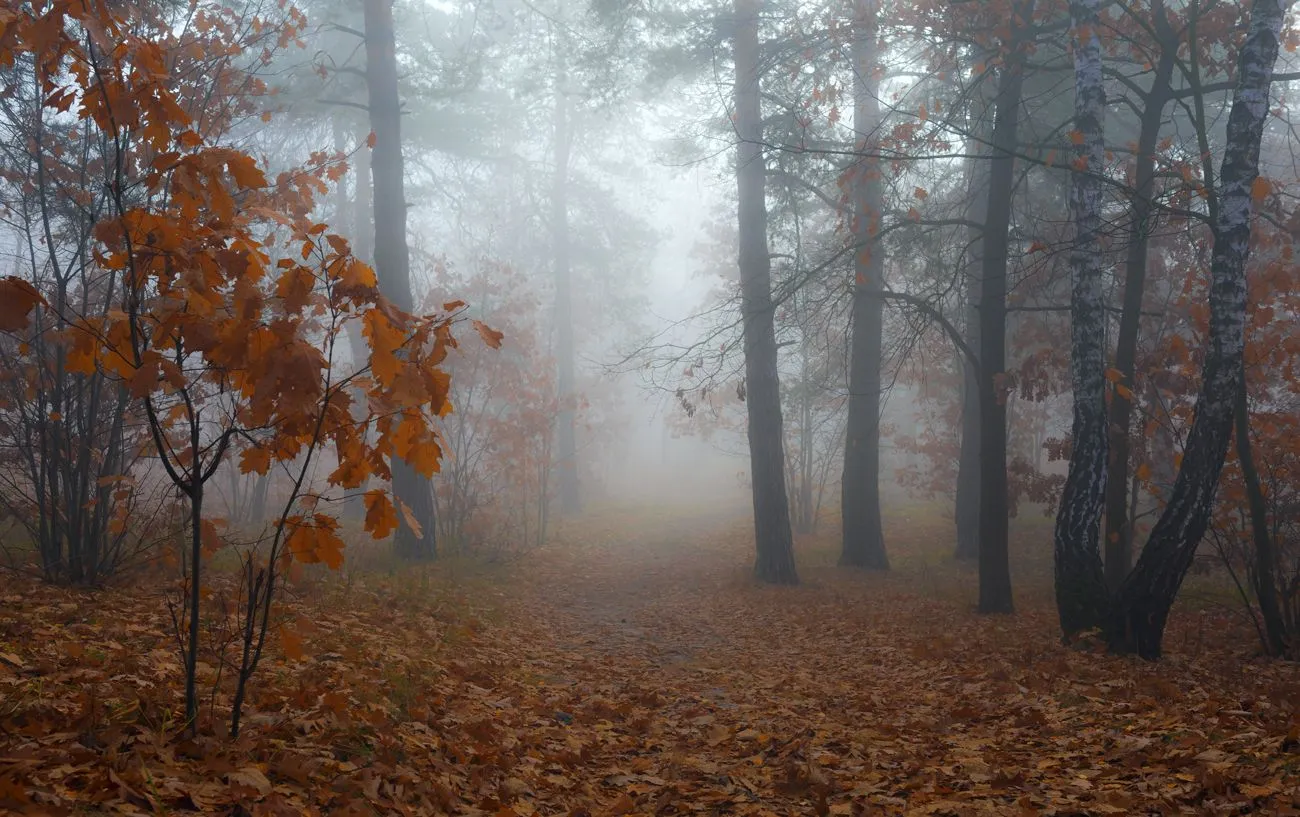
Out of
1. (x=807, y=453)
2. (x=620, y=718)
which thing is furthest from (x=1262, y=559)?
(x=807, y=453)

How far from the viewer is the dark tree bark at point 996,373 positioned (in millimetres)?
8805

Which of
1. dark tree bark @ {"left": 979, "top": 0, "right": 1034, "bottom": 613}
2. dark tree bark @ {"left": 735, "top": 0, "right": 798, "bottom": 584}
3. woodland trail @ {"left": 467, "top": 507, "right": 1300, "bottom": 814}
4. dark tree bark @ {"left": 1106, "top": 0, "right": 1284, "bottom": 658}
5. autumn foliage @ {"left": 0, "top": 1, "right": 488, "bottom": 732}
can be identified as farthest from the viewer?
dark tree bark @ {"left": 735, "top": 0, "right": 798, "bottom": 584}

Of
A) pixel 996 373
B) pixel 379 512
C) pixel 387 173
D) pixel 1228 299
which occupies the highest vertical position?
pixel 387 173

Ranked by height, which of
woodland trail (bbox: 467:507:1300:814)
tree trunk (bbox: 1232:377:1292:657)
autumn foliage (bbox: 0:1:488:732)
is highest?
autumn foliage (bbox: 0:1:488:732)

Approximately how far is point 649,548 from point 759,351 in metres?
6.71

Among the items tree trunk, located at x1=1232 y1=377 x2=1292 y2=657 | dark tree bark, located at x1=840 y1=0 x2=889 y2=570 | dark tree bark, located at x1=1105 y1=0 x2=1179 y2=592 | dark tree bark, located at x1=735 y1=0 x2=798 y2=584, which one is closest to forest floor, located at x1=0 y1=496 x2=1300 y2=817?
tree trunk, located at x1=1232 y1=377 x2=1292 y2=657

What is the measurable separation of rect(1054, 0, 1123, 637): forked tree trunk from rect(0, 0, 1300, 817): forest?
0.12ft

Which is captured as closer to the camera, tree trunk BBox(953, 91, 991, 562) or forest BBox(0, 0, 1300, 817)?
forest BBox(0, 0, 1300, 817)

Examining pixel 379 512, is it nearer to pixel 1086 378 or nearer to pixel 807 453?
pixel 1086 378

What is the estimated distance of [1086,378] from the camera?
698 cm

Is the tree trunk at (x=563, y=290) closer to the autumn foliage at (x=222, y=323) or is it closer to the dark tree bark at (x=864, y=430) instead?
the dark tree bark at (x=864, y=430)

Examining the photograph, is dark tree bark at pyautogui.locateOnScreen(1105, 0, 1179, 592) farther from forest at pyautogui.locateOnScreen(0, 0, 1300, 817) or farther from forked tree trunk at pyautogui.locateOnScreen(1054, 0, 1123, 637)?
forked tree trunk at pyautogui.locateOnScreen(1054, 0, 1123, 637)

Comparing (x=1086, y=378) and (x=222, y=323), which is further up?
(x=1086, y=378)

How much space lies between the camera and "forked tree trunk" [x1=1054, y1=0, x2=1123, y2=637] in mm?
6871
